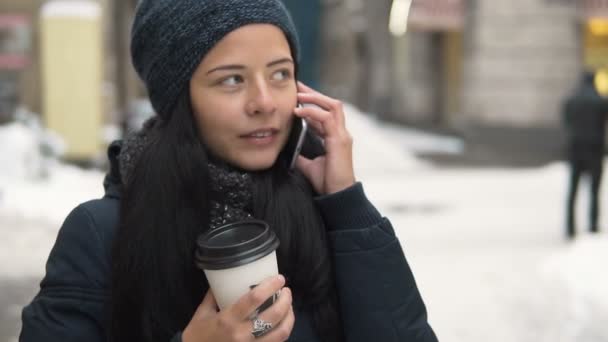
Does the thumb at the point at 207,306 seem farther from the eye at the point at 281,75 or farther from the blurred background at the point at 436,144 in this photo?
the blurred background at the point at 436,144

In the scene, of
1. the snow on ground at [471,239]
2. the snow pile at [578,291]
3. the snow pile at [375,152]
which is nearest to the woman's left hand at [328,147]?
the snow on ground at [471,239]

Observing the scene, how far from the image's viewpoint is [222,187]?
1735 millimetres

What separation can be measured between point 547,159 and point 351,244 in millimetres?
16079

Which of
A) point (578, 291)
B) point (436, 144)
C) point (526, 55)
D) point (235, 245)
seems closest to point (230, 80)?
point (235, 245)

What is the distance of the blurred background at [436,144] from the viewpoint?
4145 millimetres

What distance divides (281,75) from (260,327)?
0.57 metres

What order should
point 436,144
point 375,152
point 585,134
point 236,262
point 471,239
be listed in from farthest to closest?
point 436,144 → point 375,152 → point 471,239 → point 585,134 → point 236,262

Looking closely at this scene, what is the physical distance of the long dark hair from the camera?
1.67m

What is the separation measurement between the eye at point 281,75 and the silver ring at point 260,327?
548mm

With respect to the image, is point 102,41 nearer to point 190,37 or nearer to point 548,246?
point 548,246

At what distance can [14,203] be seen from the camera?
888cm

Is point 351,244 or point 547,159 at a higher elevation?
point 351,244

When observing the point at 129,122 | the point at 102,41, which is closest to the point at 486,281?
the point at 102,41

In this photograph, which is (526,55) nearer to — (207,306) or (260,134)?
(260,134)
